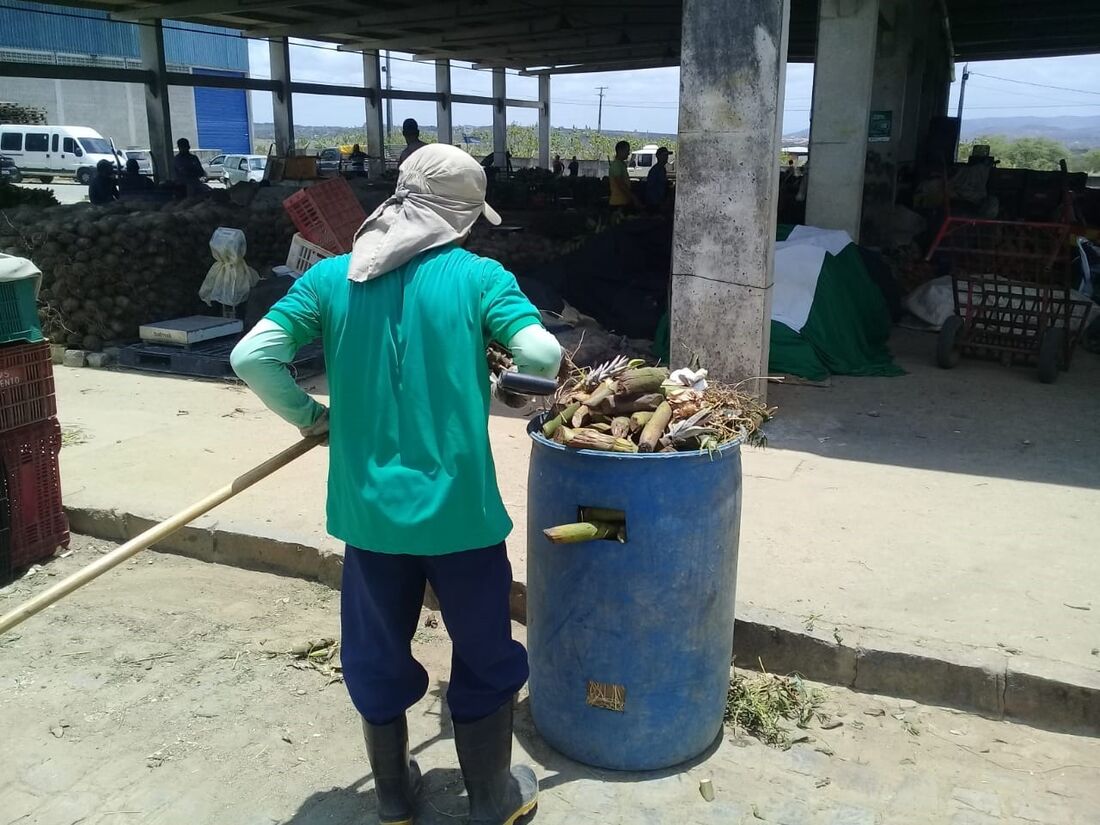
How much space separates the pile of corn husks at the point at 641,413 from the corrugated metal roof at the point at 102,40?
40.7 m

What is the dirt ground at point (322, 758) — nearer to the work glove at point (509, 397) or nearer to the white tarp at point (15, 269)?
the work glove at point (509, 397)

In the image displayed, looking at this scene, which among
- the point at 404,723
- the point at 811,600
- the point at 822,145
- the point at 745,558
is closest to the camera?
the point at 404,723

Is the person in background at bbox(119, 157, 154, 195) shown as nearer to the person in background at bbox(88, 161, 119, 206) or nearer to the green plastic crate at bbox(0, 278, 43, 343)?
the person in background at bbox(88, 161, 119, 206)

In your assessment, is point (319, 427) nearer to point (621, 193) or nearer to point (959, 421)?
point (959, 421)

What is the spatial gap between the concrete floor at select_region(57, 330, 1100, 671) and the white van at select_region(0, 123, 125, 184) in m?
31.4

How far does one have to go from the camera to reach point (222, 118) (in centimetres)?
5203

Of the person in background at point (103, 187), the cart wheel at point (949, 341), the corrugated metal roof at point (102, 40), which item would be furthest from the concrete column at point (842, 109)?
the corrugated metal roof at point (102, 40)

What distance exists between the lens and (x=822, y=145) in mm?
10680

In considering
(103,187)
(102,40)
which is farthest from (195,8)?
(102,40)

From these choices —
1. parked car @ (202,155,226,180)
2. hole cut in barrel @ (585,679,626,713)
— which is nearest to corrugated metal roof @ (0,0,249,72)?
parked car @ (202,155,226,180)

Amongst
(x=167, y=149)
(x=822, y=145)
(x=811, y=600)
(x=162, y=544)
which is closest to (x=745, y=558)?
(x=811, y=600)

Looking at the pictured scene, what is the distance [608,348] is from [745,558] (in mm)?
4083

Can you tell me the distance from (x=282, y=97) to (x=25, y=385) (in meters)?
24.1

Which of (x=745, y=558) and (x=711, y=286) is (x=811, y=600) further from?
(x=711, y=286)
